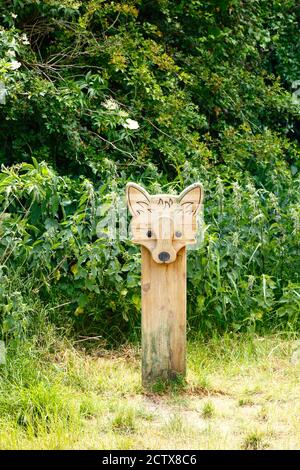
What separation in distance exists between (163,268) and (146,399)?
→ 2.66 ft

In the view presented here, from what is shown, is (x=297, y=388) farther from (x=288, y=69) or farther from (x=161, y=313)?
(x=288, y=69)

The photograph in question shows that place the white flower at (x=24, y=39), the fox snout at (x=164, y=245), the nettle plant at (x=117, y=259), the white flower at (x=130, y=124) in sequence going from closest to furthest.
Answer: the fox snout at (x=164, y=245)
the nettle plant at (x=117, y=259)
the white flower at (x=24, y=39)
the white flower at (x=130, y=124)

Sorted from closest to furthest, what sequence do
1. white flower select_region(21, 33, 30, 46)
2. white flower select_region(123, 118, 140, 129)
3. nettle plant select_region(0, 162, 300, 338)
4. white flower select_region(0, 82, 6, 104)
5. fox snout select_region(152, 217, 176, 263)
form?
1. fox snout select_region(152, 217, 176, 263)
2. nettle plant select_region(0, 162, 300, 338)
3. white flower select_region(0, 82, 6, 104)
4. white flower select_region(21, 33, 30, 46)
5. white flower select_region(123, 118, 140, 129)

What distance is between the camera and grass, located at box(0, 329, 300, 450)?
15.8ft

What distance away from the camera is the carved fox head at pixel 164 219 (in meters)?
5.45

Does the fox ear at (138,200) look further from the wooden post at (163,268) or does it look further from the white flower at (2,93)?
the white flower at (2,93)

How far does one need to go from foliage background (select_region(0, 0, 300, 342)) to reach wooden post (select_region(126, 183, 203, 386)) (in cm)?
80

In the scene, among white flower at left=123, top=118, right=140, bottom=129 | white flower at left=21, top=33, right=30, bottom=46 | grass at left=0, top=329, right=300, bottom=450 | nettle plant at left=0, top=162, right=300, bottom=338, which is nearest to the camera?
grass at left=0, top=329, right=300, bottom=450

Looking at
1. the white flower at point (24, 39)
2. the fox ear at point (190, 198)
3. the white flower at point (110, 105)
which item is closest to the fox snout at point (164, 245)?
the fox ear at point (190, 198)

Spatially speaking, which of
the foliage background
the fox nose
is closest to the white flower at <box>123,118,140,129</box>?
the foliage background

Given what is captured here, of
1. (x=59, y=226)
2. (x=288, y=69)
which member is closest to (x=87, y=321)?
(x=59, y=226)

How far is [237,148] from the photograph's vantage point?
8102mm

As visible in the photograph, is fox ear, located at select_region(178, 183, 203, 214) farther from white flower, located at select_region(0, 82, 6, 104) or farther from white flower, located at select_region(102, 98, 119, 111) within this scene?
white flower, located at select_region(102, 98, 119, 111)

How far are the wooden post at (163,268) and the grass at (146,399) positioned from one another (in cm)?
19
